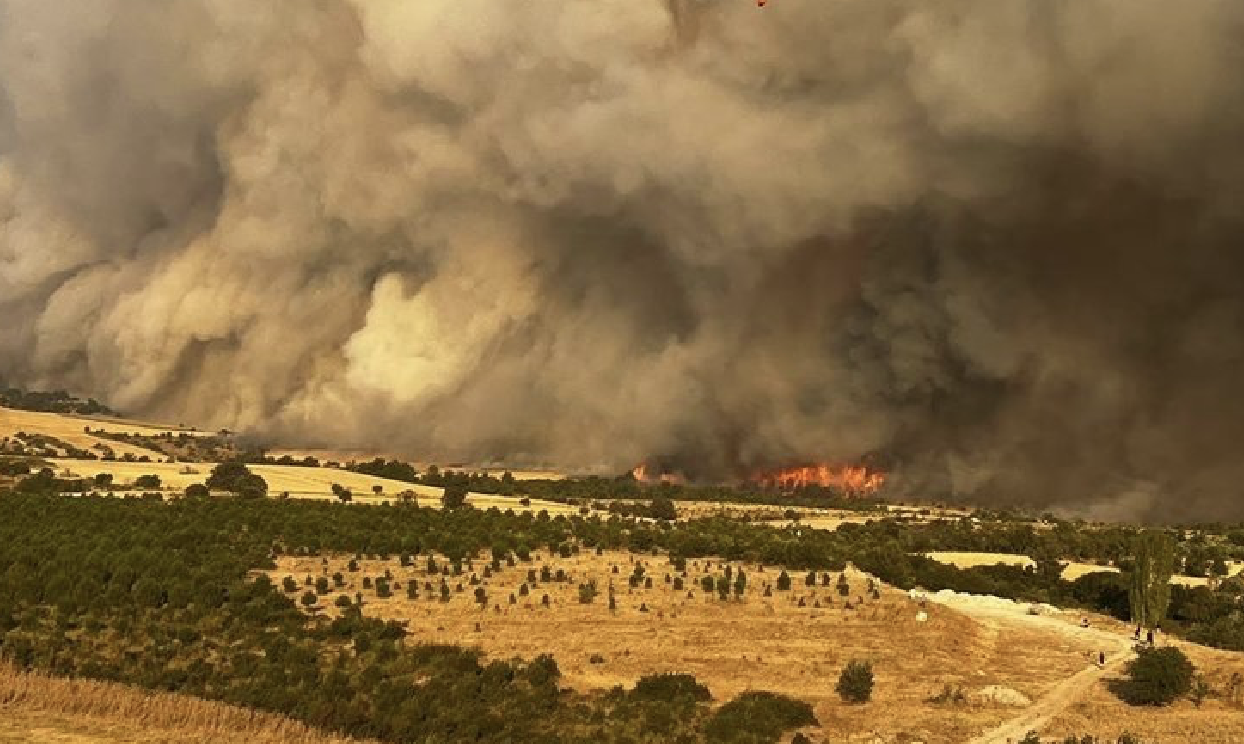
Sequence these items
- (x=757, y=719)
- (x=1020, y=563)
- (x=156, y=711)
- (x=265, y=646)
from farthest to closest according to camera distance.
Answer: (x=1020, y=563) < (x=265, y=646) < (x=156, y=711) < (x=757, y=719)

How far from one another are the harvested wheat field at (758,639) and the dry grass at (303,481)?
5392cm

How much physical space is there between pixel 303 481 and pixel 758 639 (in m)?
95.1

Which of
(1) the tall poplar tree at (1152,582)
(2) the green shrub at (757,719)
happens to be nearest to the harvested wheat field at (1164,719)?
(2) the green shrub at (757,719)

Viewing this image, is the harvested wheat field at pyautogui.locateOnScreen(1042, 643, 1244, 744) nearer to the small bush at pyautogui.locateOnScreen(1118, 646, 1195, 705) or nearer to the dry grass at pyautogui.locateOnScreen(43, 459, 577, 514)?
the small bush at pyautogui.locateOnScreen(1118, 646, 1195, 705)

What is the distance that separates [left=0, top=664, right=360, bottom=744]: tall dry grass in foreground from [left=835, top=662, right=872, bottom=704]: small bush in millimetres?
16831

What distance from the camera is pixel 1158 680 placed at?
3516 cm

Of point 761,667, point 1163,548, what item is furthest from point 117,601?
point 1163,548

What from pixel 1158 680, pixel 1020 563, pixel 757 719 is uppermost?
pixel 1020 563

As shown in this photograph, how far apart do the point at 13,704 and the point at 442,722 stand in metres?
13.9

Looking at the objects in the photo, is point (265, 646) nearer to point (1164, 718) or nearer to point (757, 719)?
point (757, 719)

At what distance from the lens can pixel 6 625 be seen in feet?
143

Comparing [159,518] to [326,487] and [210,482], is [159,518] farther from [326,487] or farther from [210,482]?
[326,487]

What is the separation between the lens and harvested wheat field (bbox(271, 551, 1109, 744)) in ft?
119

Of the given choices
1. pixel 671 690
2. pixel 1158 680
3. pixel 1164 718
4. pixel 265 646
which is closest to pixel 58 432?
pixel 265 646
